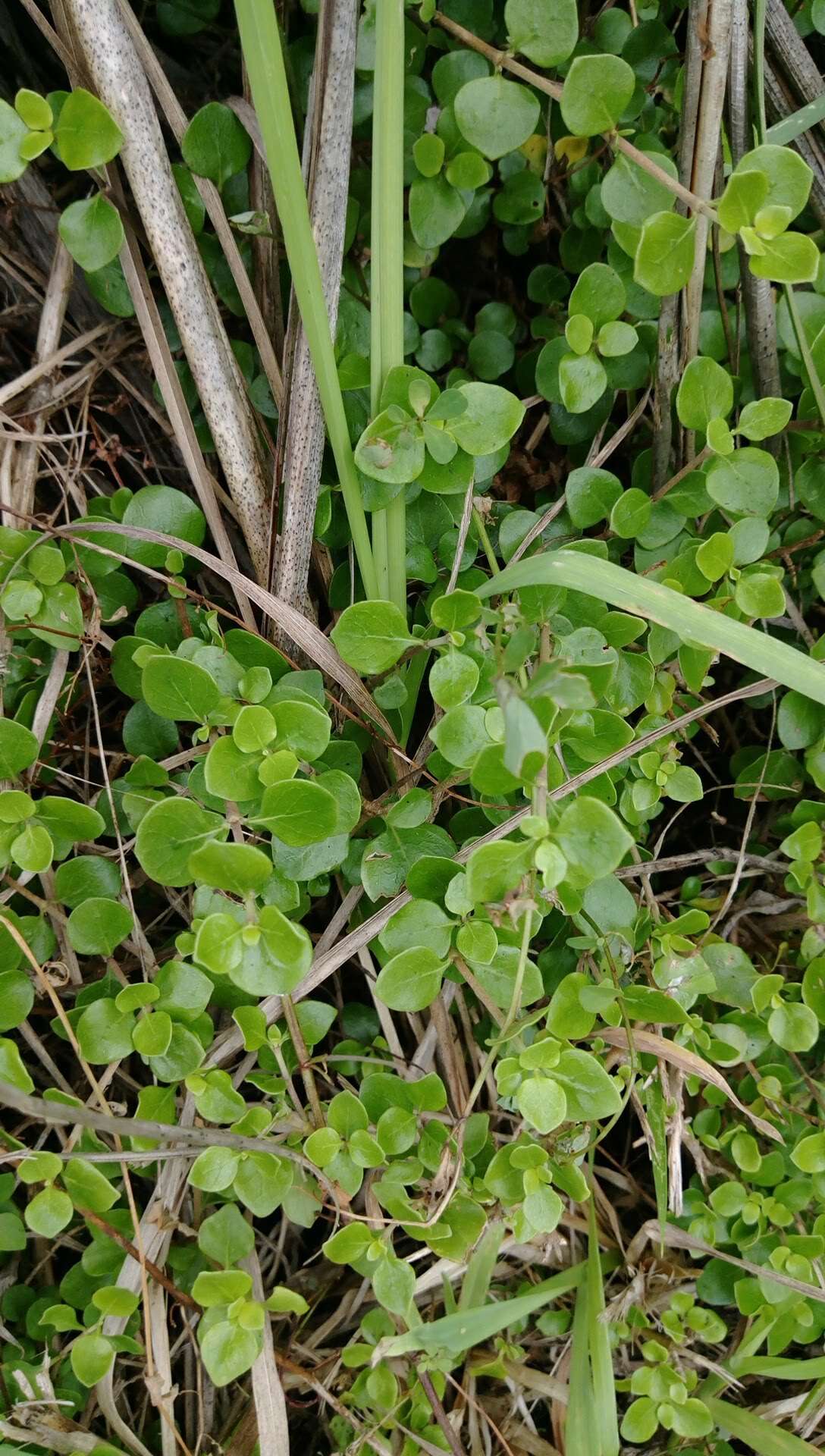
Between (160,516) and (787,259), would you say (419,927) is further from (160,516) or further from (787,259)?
(787,259)

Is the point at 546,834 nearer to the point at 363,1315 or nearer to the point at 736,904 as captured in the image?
the point at 736,904

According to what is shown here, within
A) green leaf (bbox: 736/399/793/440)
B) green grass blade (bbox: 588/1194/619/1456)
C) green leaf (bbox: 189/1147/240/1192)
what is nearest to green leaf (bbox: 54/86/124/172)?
green leaf (bbox: 736/399/793/440)

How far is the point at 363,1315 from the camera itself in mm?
1009

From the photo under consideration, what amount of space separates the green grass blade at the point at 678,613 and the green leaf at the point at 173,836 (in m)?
0.33

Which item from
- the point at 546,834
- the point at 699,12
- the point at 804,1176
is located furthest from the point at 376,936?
the point at 699,12

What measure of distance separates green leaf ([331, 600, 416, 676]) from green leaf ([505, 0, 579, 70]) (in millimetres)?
485

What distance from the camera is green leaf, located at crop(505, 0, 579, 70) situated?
762mm

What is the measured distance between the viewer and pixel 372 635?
801 millimetres

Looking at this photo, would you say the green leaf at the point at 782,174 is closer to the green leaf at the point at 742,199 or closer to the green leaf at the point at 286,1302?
the green leaf at the point at 742,199

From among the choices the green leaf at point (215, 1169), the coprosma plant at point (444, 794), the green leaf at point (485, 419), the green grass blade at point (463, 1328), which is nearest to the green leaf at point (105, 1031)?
the coprosma plant at point (444, 794)

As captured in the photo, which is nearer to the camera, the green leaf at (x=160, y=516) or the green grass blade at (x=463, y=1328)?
the green grass blade at (x=463, y=1328)

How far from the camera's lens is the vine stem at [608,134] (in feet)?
2.40

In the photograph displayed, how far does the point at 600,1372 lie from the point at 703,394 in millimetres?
929

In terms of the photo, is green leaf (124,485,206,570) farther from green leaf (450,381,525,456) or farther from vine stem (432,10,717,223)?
vine stem (432,10,717,223)
